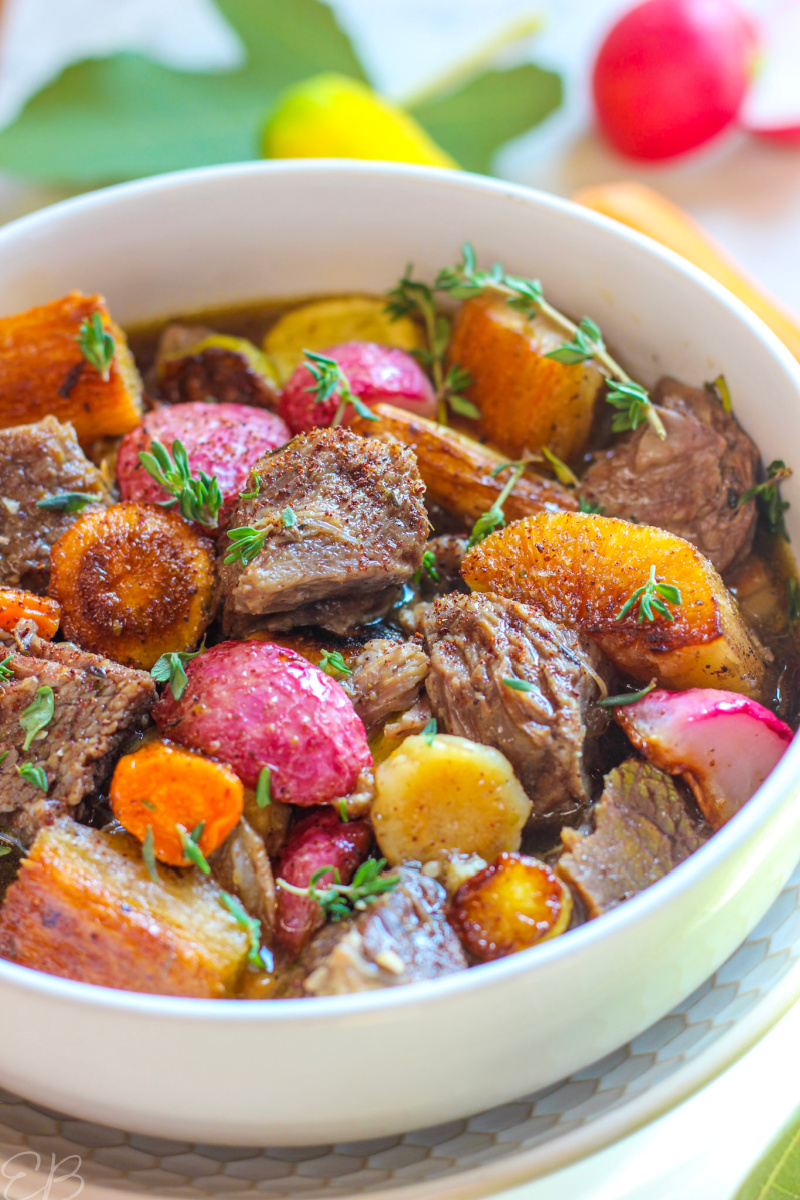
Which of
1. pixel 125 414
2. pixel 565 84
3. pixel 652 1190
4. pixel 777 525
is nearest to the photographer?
pixel 652 1190

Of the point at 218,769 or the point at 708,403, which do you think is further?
the point at 708,403

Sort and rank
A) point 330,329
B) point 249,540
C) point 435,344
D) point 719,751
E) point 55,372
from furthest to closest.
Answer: point 330,329, point 435,344, point 55,372, point 249,540, point 719,751

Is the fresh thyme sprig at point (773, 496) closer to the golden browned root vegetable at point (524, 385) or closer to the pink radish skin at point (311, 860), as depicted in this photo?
the golden browned root vegetable at point (524, 385)

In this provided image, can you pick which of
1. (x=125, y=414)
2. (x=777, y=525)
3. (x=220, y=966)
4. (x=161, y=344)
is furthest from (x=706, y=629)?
(x=161, y=344)

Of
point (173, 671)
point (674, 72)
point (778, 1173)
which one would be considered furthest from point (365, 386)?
point (674, 72)

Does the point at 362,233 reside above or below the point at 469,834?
above

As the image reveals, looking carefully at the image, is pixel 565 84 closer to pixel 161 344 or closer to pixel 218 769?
pixel 161 344

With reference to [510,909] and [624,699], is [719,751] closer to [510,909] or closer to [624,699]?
[624,699]
